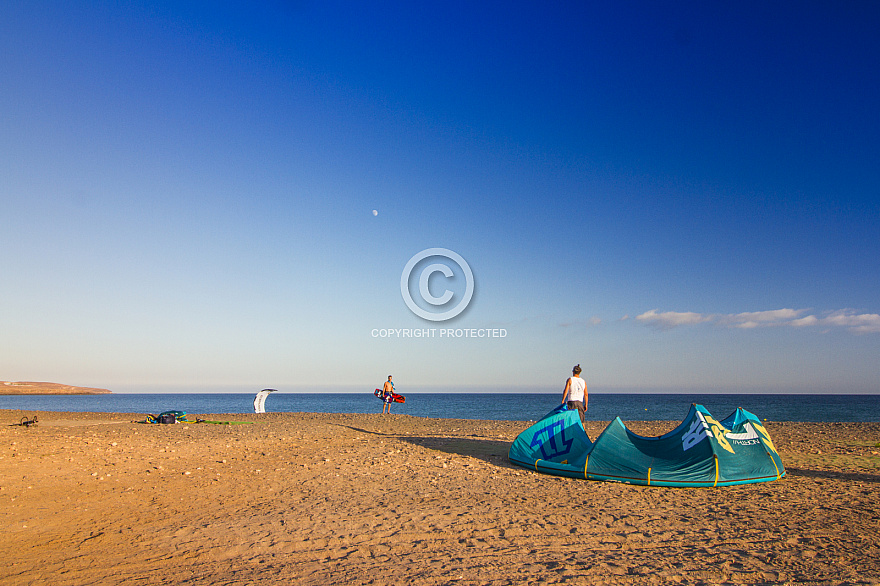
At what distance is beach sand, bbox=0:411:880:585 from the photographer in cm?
508

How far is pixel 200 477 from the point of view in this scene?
9.97 meters

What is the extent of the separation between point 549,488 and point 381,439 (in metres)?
7.49

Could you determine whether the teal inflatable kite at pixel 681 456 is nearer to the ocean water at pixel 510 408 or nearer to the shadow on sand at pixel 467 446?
the shadow on sand at pixel 467 446

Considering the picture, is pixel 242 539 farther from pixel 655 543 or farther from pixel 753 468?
pixel 753 468

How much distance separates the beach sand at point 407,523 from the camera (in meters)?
5.08

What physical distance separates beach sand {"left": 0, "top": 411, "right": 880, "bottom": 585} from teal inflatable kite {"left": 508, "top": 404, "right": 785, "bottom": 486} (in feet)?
0.92

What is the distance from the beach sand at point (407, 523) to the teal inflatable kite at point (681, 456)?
28cm

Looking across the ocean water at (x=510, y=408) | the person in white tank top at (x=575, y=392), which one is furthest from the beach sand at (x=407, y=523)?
the ocean water at (x=510, y=408)

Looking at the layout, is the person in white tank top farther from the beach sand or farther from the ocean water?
the ocean water

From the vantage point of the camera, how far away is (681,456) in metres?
9.23

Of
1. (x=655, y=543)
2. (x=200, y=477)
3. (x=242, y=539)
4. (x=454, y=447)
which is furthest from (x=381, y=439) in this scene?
(x=655, y=543)

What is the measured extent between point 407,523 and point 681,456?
17.1 feet

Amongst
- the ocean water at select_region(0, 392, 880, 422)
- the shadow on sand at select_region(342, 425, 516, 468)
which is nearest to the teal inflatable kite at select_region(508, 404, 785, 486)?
the shadow on sand at select_region(342, 425, 516, 468)

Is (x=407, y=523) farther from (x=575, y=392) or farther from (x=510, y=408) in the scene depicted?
(x=510, y=408)
